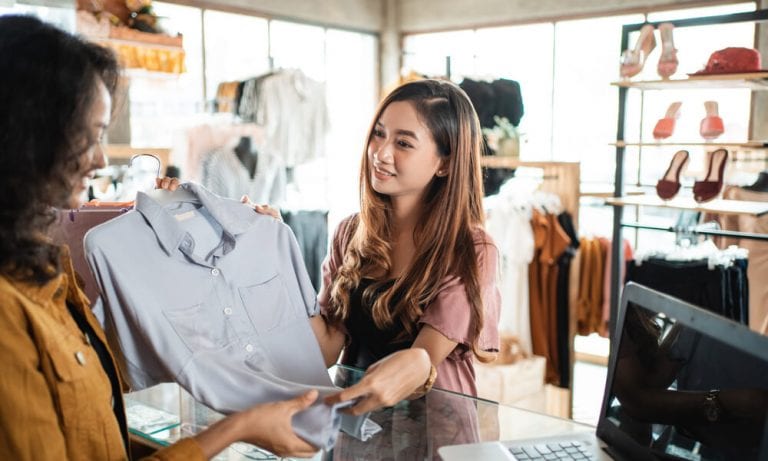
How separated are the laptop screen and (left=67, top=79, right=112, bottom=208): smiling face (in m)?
0.99

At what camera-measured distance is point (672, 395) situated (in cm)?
121

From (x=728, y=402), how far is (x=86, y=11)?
3.09 m

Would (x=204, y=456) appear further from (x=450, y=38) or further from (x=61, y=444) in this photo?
(x=450, y=38)

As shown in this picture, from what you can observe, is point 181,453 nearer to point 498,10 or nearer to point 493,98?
point 493,98

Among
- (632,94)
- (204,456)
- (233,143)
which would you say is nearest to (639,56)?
(632,94)

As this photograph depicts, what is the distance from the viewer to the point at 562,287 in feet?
13.9

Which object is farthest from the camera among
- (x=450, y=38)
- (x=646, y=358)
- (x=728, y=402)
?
(x=450, y=38)

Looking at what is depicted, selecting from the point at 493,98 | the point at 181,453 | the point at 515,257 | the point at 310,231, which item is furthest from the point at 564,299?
the point at 181,453

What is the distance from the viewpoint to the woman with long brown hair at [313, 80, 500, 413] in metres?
1.77

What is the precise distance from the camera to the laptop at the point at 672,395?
41.0 inches

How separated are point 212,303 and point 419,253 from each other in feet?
1.93

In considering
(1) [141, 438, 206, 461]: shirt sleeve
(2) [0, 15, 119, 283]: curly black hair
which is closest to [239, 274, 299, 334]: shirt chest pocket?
(1) [141, 438, 206, 461]: shirt sleeve

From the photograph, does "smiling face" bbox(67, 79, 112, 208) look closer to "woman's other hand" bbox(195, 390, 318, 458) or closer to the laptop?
"woman's other hand" bbox(195, 390, 318, 458)

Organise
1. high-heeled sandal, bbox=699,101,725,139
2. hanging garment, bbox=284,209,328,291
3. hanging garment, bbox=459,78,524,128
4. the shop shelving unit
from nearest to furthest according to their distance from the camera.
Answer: the shop shelving unit
high-heeled sandal, bbox=699,101,725,139
hanging garment, bbox=284,209,328,291
hanging garment, bbox=459,78,524,128
